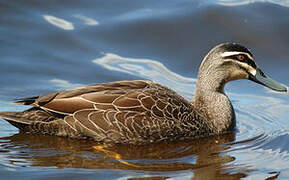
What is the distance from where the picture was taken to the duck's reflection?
770 centimetres

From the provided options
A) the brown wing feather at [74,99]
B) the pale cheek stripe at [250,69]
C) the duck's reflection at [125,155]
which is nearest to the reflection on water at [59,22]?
the brown wing feather at [74,99]

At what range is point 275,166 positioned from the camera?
7949mm

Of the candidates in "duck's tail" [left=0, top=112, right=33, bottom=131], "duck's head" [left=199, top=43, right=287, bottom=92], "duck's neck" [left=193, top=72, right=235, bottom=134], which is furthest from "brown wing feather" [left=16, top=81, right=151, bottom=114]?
"duck's head" [left=199, top=43, right=287, bottom=92]

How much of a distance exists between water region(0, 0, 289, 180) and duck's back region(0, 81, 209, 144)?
0.56 ft

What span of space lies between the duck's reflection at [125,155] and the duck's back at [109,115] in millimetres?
138

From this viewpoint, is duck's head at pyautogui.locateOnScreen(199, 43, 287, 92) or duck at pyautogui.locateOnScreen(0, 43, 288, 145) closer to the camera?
duck at pyautogui.locateOnScreen(0, 43, 288, 145)

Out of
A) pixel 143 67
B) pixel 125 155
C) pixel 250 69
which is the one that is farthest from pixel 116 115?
pixel 143 67

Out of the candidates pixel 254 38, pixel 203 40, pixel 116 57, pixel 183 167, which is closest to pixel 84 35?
pixel 116 57

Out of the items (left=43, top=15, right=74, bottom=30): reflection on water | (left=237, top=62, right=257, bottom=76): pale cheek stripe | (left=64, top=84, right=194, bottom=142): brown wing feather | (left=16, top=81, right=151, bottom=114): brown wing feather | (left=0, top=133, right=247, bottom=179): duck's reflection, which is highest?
(left=43, top=15, right=74, bottom=30): reflection on water

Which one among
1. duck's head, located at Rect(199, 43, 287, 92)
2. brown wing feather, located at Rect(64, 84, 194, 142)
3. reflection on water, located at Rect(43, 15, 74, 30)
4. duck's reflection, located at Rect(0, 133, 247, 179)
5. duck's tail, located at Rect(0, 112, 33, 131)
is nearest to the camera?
duck's reflection, located at Rect(0, 133, 247, 179)

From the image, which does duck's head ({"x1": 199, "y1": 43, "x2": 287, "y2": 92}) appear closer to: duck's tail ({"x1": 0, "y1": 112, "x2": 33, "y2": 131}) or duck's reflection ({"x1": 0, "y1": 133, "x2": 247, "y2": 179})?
duck's reflection ({"x1": 0, "y1": 133, "x2": 247, "y2": 179})

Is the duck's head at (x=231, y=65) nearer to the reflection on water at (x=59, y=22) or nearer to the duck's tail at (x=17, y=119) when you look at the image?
the duck's tail at (x=17, y=119)

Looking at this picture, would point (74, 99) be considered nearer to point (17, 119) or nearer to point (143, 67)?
point (17, 119)

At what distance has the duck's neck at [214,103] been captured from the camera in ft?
30.2
